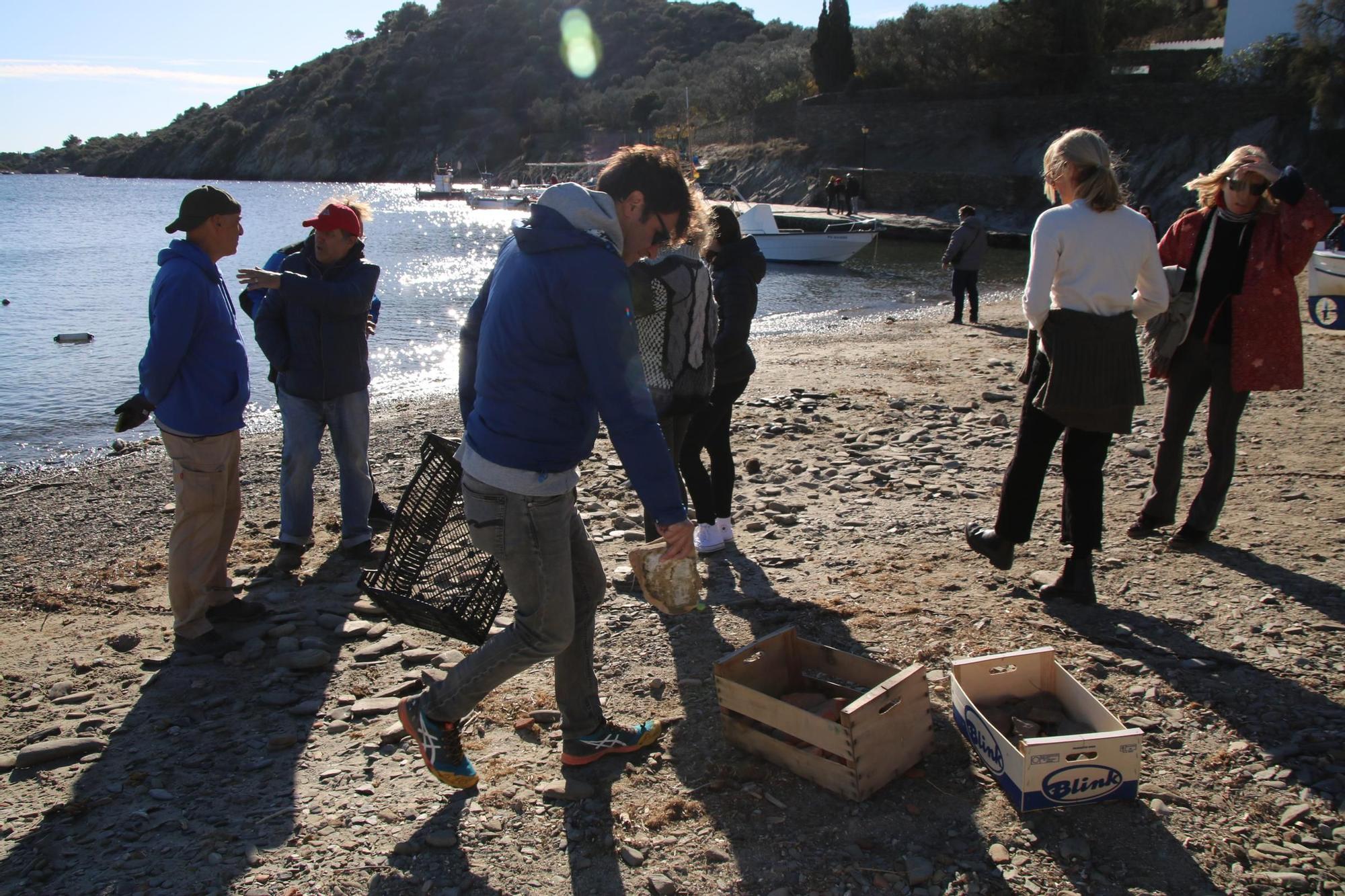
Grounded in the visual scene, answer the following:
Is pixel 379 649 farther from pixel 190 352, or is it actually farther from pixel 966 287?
pixel 966 287

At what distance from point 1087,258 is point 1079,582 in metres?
1.64

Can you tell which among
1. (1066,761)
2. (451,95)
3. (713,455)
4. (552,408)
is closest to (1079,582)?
(1066,761)

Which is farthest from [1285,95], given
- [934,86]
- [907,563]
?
[907,563]

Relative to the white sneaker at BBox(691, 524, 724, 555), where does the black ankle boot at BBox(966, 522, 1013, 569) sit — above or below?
above

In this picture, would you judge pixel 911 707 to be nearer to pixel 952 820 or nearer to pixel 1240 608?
pixel 952 820

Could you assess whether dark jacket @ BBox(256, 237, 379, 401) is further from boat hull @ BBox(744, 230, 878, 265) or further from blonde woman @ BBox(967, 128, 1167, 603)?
boat hull @ BBox(744, 230, 878, 265)

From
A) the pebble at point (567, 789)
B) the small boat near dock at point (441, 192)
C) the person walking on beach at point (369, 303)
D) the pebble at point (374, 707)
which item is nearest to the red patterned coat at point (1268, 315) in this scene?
the pebble at point (567, 789)

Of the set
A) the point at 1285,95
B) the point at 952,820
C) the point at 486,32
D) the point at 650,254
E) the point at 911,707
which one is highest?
the point at 486,32

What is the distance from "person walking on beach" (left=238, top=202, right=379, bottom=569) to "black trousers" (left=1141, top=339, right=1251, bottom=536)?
Result: 4.78 m

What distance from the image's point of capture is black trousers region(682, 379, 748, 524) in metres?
5.64

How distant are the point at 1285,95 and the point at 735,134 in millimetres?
38035

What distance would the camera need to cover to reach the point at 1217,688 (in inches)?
158

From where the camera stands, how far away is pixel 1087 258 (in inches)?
174

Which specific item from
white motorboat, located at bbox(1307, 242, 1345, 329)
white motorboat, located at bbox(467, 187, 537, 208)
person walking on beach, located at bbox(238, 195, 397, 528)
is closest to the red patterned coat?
person walking on beach, located at bbox(238, 195, 397, 528)
